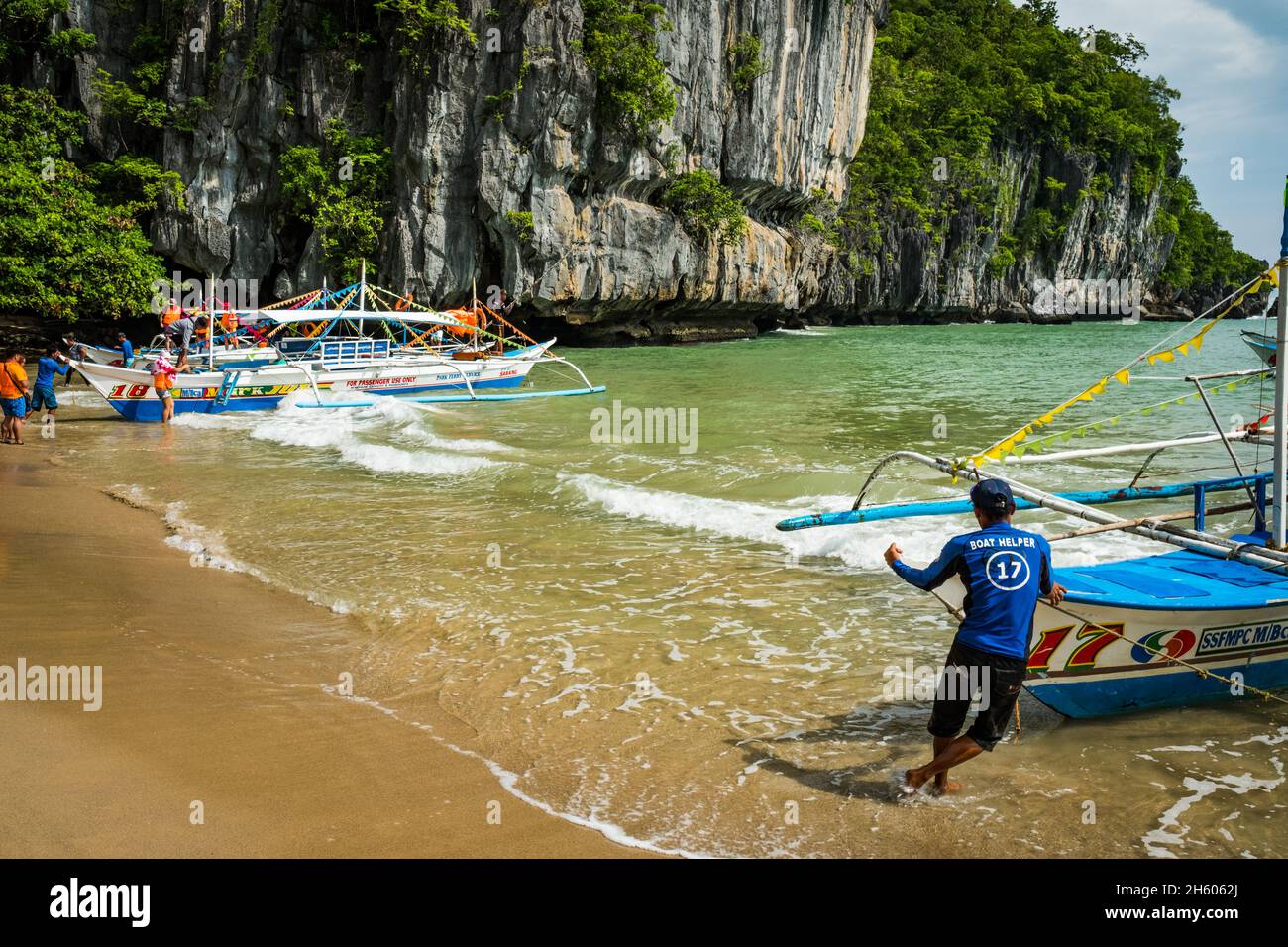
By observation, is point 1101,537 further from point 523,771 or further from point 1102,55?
point 1102,55

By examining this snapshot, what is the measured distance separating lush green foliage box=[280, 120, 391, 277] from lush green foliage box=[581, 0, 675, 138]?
9256mm

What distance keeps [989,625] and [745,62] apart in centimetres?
4574

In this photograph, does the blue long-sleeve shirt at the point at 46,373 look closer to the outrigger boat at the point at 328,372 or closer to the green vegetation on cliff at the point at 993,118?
the outrigger boat at the point at 328,372

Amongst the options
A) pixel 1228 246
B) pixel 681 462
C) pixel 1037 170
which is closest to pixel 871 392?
pixel 681 462

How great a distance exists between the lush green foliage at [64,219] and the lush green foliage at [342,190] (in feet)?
15.4

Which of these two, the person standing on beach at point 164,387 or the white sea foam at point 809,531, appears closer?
the white sea foam at point 809,531

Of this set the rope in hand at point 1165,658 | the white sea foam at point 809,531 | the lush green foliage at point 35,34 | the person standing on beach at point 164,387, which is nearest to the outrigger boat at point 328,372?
the person standing on beach at point 164,387

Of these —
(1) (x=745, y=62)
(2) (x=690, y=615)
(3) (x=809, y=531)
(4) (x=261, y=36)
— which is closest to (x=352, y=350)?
(4) (x=261, y=36)

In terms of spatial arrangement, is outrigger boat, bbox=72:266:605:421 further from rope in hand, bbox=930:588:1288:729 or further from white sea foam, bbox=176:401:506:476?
rope in hand, bbox=930:588:1288:729

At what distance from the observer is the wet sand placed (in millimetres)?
4234

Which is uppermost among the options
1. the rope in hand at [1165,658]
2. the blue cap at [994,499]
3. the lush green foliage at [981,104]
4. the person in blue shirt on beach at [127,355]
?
the lush green foliage at [981,104]

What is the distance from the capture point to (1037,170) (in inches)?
2918

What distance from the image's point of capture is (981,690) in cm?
464

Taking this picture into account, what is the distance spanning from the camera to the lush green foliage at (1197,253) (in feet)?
293
